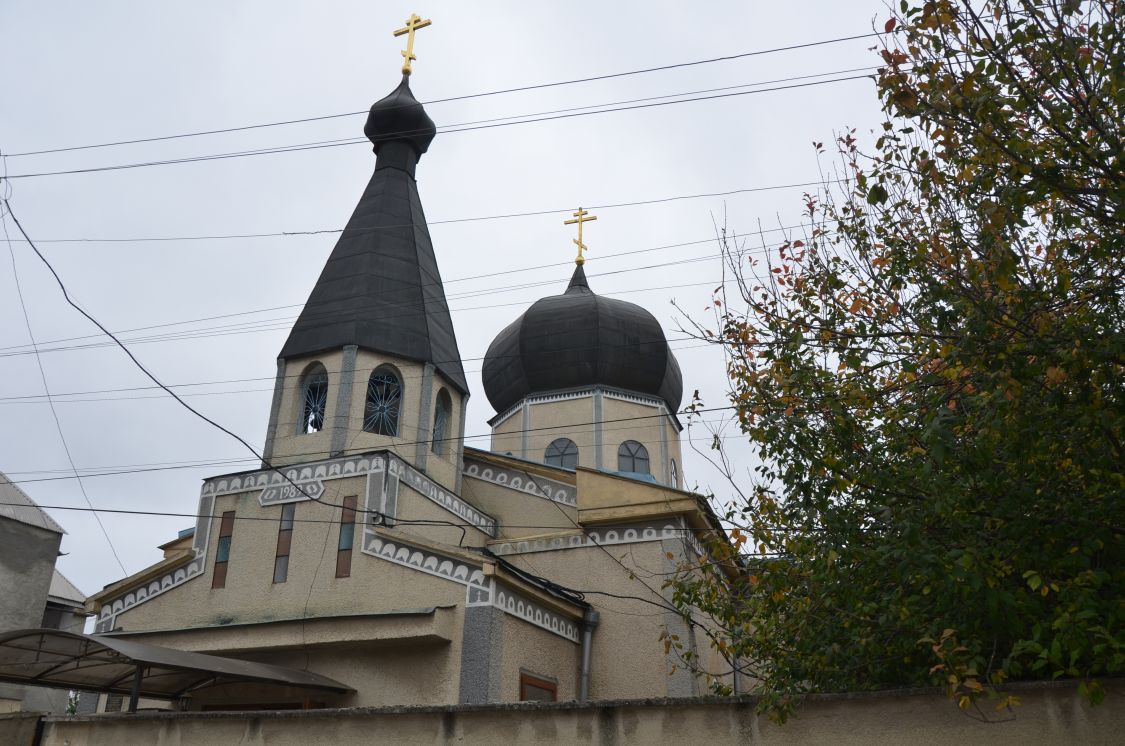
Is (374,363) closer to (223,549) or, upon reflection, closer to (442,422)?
(442,422)

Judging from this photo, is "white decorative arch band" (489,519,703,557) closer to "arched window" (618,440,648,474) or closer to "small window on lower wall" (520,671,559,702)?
"small window on lower wall" (520,671,559,702)

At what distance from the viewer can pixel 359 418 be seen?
1424 centimetres

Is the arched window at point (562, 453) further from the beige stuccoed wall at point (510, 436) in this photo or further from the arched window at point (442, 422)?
the arched window at point (442, 422)

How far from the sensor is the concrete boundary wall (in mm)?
5289

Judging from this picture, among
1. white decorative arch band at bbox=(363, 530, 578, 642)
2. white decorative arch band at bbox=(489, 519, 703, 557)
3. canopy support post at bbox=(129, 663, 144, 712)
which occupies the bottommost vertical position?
canopy support post at bbox=(129, 663, 144, 712)

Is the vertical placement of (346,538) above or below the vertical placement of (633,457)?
below

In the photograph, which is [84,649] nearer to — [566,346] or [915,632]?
[915,632]

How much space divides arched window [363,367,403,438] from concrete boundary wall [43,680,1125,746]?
661cm

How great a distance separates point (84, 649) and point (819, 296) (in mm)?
7266

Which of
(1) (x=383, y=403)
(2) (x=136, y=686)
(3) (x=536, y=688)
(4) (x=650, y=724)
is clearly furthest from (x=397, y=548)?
(4) (x=650, y=724)

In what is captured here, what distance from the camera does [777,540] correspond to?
7.62 meters

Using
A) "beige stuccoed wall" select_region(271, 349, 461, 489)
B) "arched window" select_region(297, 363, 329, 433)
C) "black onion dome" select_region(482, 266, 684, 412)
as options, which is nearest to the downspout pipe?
"beige stuccoed wall" select_region(271, 349, 461, 489)

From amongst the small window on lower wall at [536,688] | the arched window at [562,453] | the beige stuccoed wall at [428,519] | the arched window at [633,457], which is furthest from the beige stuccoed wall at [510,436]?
the small window on lower wall at [536,688]

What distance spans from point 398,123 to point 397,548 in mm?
9315
